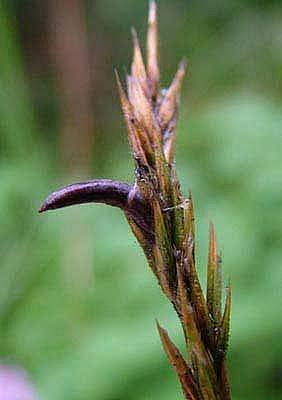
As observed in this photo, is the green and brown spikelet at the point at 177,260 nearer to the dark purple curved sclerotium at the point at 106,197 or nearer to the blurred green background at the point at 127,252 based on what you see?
the dark purple curved sclerotium at the point at 106,197

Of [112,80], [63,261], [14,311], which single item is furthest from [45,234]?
[112,80]

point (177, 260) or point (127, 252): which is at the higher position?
point (127, 252)

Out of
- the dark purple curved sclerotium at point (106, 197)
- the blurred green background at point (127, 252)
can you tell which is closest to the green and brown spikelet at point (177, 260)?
the dark purple curved sclerotium at point (106, 197)

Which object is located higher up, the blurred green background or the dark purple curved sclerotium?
the blurred green background

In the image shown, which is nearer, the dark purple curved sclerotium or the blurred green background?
the dark purple curved sclerotium

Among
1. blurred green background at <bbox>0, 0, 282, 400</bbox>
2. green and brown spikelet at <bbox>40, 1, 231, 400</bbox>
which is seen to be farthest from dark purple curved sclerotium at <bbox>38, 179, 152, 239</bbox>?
blurred green background at <bbox>0, 0, 282, 400</bbox>

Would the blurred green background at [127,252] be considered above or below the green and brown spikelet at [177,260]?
above

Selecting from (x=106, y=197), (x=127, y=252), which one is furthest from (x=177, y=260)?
(x=127, y=252)

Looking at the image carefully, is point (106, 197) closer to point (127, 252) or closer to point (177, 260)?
point (177, 260)

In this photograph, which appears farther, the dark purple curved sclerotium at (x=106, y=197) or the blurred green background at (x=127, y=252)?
the blurred green background at (x=127, y=252)

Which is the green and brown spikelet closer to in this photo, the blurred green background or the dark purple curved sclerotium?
the dark purple curved sclerotium

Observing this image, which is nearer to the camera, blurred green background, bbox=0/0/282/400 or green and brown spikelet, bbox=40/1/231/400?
green and brown spikelet, bbox=40/1/231/400
